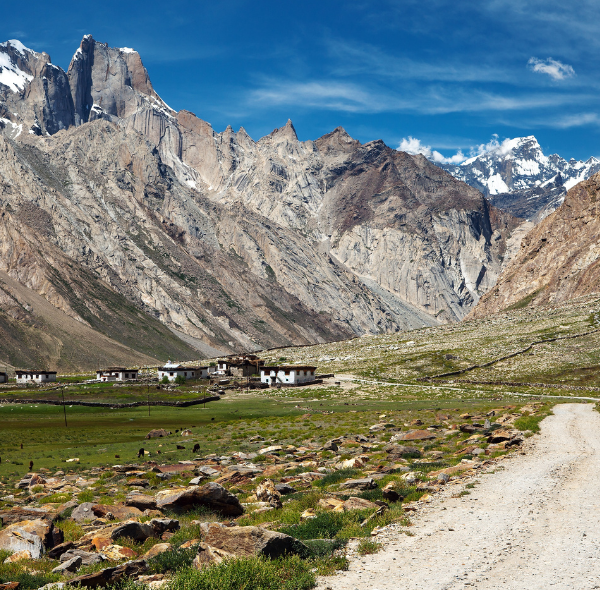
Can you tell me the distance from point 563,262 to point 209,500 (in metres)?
179

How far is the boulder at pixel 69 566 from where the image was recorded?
13.5 m

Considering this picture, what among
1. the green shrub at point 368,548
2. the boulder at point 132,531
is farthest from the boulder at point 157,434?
the green shrub at point 368,548

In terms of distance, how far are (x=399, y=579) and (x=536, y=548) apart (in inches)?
154

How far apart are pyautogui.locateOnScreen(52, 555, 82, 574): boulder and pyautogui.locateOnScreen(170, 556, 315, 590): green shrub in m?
2.99

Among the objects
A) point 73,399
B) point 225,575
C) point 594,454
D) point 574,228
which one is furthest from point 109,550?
point 574,228

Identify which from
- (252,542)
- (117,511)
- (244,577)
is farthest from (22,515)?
(244,577)

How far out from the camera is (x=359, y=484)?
21.4 meters

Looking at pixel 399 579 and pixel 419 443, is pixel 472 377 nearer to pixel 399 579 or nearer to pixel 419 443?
pixel 419 443

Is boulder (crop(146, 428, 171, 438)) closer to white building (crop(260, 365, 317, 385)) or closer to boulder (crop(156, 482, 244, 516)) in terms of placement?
boulder (crop(156, 482, 244, 516))

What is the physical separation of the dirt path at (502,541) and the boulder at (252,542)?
152cm

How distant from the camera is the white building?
102m

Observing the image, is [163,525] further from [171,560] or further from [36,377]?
[36,377]

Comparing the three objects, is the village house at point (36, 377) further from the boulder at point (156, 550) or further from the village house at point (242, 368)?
the boulder at point (156, 550)

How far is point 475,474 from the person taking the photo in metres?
22.3
